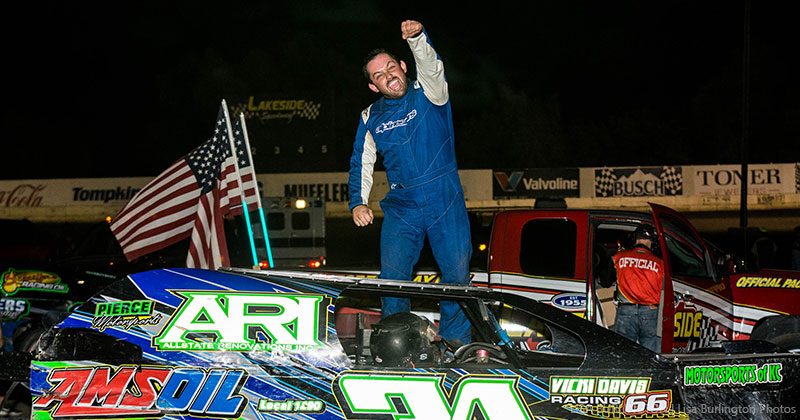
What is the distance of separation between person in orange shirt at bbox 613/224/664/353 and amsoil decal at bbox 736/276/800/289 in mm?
909

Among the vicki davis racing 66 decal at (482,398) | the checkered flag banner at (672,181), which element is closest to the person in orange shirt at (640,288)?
the vicki davis racing 66 decal at (482,398)

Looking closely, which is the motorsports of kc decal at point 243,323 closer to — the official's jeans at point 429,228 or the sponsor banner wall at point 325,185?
the official's jeans at point 429,228

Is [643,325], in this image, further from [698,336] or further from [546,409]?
[546,409]

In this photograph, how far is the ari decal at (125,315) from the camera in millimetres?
3725

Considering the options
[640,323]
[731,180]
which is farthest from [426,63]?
[731,180]

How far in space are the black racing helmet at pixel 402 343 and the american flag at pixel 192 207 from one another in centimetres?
332

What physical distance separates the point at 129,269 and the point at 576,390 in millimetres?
6661

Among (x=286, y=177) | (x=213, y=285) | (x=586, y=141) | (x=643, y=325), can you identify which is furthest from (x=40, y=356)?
(x=586, y=141)

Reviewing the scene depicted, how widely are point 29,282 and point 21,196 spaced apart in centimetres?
→ 2538

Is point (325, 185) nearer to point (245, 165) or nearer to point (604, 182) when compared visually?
point (604, 182)

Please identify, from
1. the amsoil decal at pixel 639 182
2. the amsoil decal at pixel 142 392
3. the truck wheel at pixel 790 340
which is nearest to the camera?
the amsoil decal at pixel 142 392

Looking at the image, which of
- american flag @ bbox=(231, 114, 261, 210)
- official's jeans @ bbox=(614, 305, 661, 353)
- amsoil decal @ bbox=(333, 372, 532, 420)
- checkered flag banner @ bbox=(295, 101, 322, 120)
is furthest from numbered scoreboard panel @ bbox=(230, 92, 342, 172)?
amsoil decal @ bbox=(333, 372, 532, 420)

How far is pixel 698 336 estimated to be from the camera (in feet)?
20.5

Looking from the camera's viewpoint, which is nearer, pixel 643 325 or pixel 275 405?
pixel 275 405
